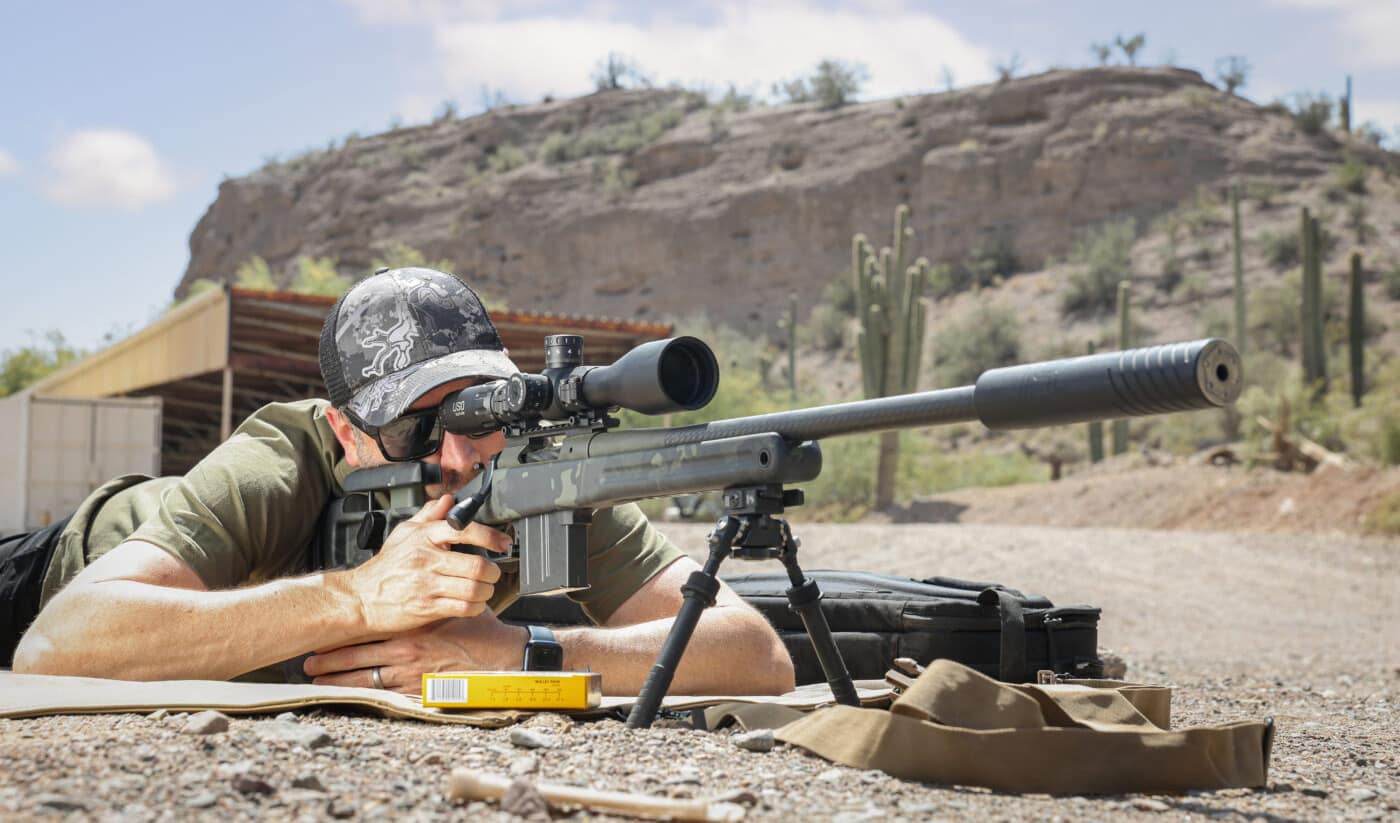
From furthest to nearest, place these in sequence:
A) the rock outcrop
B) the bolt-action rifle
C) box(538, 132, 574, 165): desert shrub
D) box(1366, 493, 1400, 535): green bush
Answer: box(538, 132, 574, 165): desert shrub, the rock outcrop, box(1366, 493, 1400, 535): green bush, the bolt-action rifle

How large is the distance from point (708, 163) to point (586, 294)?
25.5 feet

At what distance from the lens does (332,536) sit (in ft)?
11.8

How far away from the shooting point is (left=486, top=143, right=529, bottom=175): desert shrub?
58.3m

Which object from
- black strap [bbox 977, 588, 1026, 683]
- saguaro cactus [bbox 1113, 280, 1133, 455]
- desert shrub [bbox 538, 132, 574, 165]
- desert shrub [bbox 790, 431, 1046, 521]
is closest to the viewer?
black strap [bbox 977, 588, 1026, 683]

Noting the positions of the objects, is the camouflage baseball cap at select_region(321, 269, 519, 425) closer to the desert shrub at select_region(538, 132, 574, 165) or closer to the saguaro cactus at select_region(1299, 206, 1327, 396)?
the saguaro cactus at select_region(1299, 206, 1327, 396)

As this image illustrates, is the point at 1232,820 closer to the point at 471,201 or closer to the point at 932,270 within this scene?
the point at 932,270

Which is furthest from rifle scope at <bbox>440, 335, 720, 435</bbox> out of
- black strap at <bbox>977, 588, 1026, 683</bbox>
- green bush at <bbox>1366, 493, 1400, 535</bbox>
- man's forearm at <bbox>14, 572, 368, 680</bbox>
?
green bush at <bbox>1366, 493, 1400, 535</bbox>

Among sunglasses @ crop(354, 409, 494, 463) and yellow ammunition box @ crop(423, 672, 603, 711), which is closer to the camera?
yellow ammunition box @ crop(423, 672, 603, 711)

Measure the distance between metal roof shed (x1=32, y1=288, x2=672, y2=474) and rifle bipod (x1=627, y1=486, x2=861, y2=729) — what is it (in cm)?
1062

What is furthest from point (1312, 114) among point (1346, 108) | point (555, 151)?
point (555, 151)

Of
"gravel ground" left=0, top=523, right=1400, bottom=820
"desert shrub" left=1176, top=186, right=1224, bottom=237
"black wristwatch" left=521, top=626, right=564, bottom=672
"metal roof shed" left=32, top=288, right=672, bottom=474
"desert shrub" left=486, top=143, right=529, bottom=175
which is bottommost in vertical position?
"gravel ground" left=0, top=523, right=1400, bottom=820

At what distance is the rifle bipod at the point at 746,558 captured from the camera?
266 cm

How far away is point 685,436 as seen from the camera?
8.95 feet

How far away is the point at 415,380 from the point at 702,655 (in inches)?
44.2
